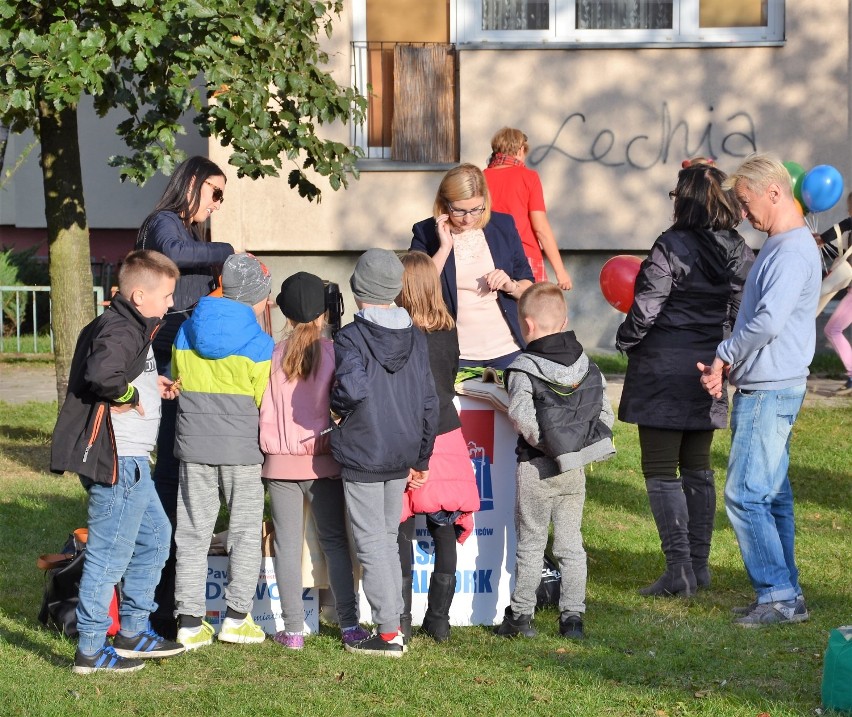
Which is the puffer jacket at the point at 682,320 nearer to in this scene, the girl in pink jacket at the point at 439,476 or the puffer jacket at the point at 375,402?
the girl in pink jacket at the point at 439,476

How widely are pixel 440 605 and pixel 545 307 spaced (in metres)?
1.34

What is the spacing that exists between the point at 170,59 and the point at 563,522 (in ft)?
12.1

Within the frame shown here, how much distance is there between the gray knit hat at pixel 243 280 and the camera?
5.35m

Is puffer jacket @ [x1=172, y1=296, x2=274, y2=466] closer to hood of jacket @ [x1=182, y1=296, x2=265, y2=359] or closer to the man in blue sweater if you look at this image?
hood of jacket @ [x1=182, y1=296, x2=265, y2=359]

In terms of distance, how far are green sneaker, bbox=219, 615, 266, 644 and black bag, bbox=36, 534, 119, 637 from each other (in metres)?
0.50

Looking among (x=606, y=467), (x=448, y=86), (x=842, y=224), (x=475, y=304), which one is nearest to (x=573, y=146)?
(x=448, y=86)

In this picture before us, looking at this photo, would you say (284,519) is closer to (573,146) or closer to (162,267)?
(162,267)

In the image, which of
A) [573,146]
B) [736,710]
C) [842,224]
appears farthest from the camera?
[573,146]

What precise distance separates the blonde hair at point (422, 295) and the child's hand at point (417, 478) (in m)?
0.61

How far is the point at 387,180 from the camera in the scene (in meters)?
14.1

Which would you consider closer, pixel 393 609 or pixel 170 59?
pixel 393 609

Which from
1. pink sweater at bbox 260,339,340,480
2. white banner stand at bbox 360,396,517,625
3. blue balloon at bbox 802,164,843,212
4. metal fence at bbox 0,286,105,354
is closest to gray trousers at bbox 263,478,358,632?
pink sweater at bbox 260,339,340,480

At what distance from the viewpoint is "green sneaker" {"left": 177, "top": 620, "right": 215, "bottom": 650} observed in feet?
17.5

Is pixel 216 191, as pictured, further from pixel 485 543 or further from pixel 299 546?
pixel 485 543
